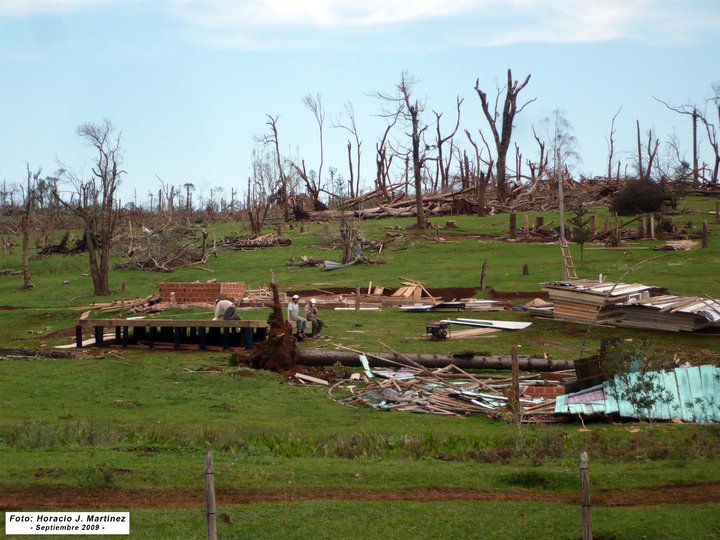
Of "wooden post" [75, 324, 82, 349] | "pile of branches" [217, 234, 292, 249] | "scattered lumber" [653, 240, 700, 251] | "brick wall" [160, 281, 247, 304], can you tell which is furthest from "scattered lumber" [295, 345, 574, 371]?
"pile of branches" [217, 234, 292, 249]

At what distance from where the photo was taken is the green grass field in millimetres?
11141

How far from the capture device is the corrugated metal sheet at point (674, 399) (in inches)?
728

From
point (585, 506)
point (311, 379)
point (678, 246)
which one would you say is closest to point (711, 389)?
point (311, 379)

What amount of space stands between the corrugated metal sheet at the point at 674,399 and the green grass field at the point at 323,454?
0.48 meters

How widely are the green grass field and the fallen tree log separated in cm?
169

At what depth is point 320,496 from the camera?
12.0m

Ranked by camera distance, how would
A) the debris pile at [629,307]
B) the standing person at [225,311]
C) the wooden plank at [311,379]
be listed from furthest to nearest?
the debris pile at [629,307], the standing person at [225,311], the wooden plank at [311,379]

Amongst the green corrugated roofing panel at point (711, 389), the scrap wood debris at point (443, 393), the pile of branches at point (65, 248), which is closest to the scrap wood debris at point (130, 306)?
the scrap wood debris at point (443, 393)

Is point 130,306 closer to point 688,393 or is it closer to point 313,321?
point 313,321

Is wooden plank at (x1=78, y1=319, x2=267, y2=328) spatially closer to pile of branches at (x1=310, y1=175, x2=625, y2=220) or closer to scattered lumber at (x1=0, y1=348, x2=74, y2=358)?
scattered lumber at (x1=0, y1=348, x2=74, y2=358)

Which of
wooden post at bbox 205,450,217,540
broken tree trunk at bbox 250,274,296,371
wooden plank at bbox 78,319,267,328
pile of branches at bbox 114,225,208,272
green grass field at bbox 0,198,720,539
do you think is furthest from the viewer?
pile of branches at bbox 114,225,208,272

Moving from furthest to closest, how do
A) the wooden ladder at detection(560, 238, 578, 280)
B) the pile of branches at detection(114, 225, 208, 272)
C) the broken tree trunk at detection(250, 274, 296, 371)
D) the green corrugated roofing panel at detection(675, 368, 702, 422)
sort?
the pile of branches at detection(114, 225, 208, 272)
the wooden ladder at detection(560, 238, 578, 280)
the broken tree trunk at detection(250, 274, 296, 371)
the green corrugated roofing panel at detection(675, 368, 702, 422)

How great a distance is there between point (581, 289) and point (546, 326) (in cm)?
166

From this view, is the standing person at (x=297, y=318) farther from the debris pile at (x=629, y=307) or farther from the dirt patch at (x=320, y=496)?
the dirt patch at (x=320, y=496)
